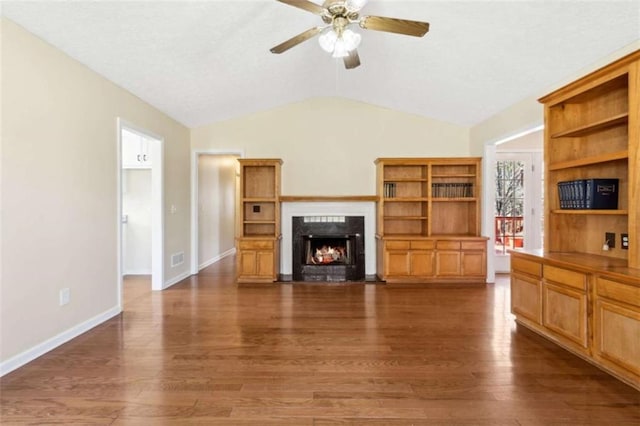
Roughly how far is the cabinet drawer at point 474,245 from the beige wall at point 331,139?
1.65 metres

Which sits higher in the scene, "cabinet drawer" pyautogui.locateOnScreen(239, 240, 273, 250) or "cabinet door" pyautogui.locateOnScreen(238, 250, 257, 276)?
"cabinet drawer" pyautogui.locateOnScreen(239, 240, 273, 250)

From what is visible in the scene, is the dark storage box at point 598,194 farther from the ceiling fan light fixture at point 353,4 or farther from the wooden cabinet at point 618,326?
the ceiling fan light fixture at point 353,4

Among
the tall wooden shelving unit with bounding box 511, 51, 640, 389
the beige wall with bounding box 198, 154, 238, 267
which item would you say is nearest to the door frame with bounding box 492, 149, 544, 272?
the tall wooden shelving unit with bounding box 511, 51, 640, 389

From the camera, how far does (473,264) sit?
5277 mm

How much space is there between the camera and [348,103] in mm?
5961

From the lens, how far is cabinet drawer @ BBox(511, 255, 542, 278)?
311 cm

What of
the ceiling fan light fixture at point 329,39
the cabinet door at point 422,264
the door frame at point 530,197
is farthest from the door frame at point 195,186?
the door frame at point 530,197

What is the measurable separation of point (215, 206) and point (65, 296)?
452cm

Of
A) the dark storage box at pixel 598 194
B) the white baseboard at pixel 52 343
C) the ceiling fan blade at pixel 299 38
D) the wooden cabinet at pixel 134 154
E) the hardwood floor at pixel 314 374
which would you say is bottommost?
the hardwood floor at pixel 314 374

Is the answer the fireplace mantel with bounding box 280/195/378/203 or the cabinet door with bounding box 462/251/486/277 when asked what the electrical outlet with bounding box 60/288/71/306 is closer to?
the fireplace mantel with bounding box 280/195/378/203

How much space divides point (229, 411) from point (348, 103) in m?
5.19

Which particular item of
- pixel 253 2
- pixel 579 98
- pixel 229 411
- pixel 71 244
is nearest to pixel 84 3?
pixel 253 2

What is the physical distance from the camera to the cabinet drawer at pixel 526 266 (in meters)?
3.11

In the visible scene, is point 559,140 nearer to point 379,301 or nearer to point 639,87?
point 639,87
